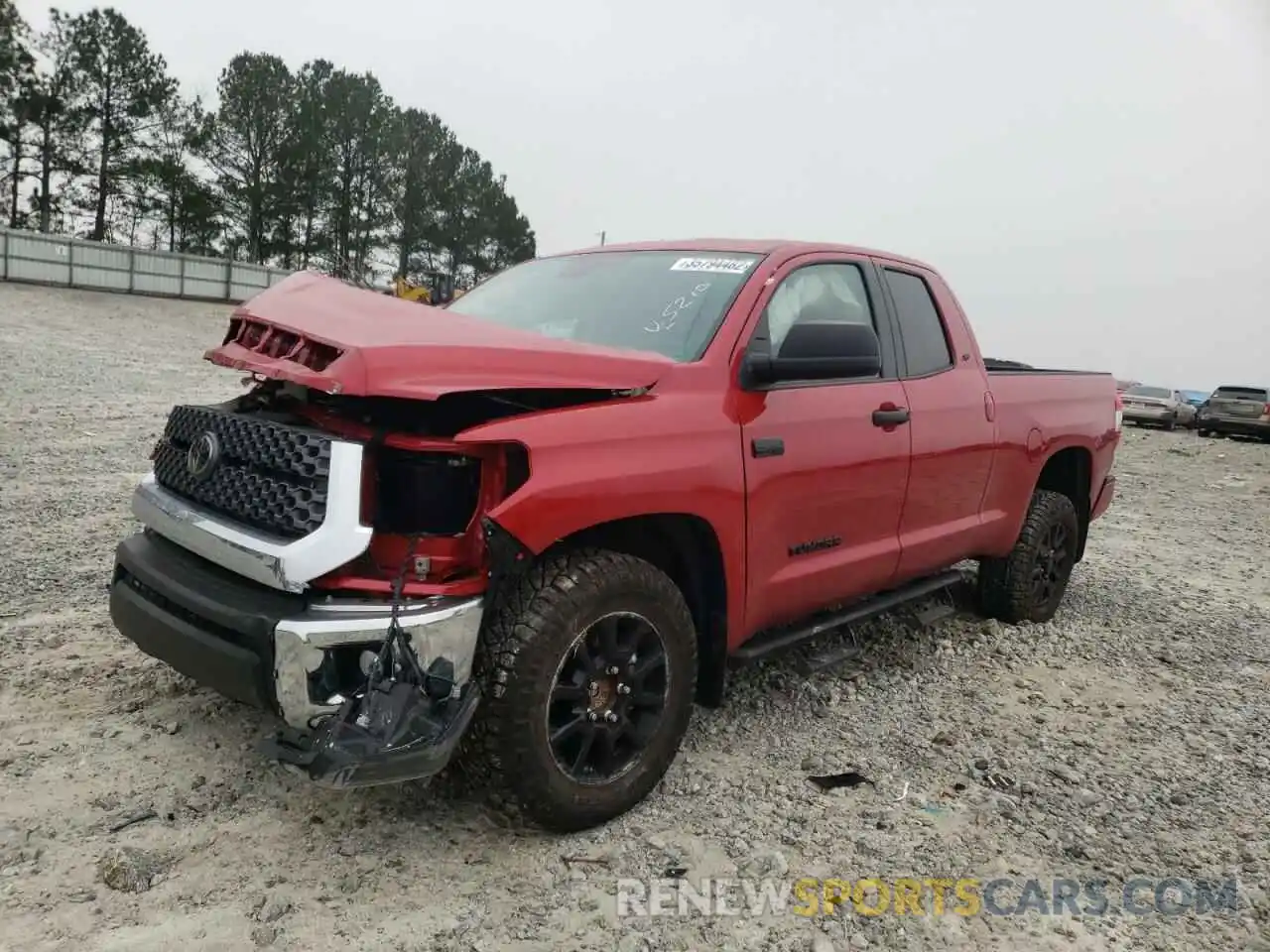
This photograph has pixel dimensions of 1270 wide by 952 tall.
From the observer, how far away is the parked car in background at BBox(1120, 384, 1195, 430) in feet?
79.4

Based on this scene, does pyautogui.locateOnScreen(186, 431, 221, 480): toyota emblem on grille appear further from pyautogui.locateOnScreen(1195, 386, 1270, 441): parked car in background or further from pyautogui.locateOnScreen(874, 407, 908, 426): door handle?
pyautogui.locateOnScreen(1195, 386, 1270, 441): parked car in background

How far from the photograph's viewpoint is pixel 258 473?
2.67 metres

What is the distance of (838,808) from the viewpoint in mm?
3117

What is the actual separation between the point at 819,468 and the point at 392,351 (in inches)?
64.6

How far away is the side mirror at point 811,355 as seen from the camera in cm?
311

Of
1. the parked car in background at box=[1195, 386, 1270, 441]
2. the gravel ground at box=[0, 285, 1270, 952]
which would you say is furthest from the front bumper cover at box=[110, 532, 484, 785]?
the parked car in background at box=[1195, 386, 1270, 441]

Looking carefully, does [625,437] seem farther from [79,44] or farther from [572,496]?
[79,44]

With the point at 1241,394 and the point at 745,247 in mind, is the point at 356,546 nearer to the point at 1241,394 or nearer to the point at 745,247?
the point at 745,247

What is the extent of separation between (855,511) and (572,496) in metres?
1.45

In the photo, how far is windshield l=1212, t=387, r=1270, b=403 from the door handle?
23.5 metres

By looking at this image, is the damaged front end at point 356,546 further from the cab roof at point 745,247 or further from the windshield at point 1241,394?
the windshield at point 1241,394

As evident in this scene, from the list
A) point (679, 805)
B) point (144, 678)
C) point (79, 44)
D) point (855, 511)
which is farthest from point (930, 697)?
point (79, 44)

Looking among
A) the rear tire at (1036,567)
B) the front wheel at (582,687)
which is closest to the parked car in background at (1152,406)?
the rear tire at (1036,567)

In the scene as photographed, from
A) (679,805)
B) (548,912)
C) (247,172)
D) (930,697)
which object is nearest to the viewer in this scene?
(548,912)
